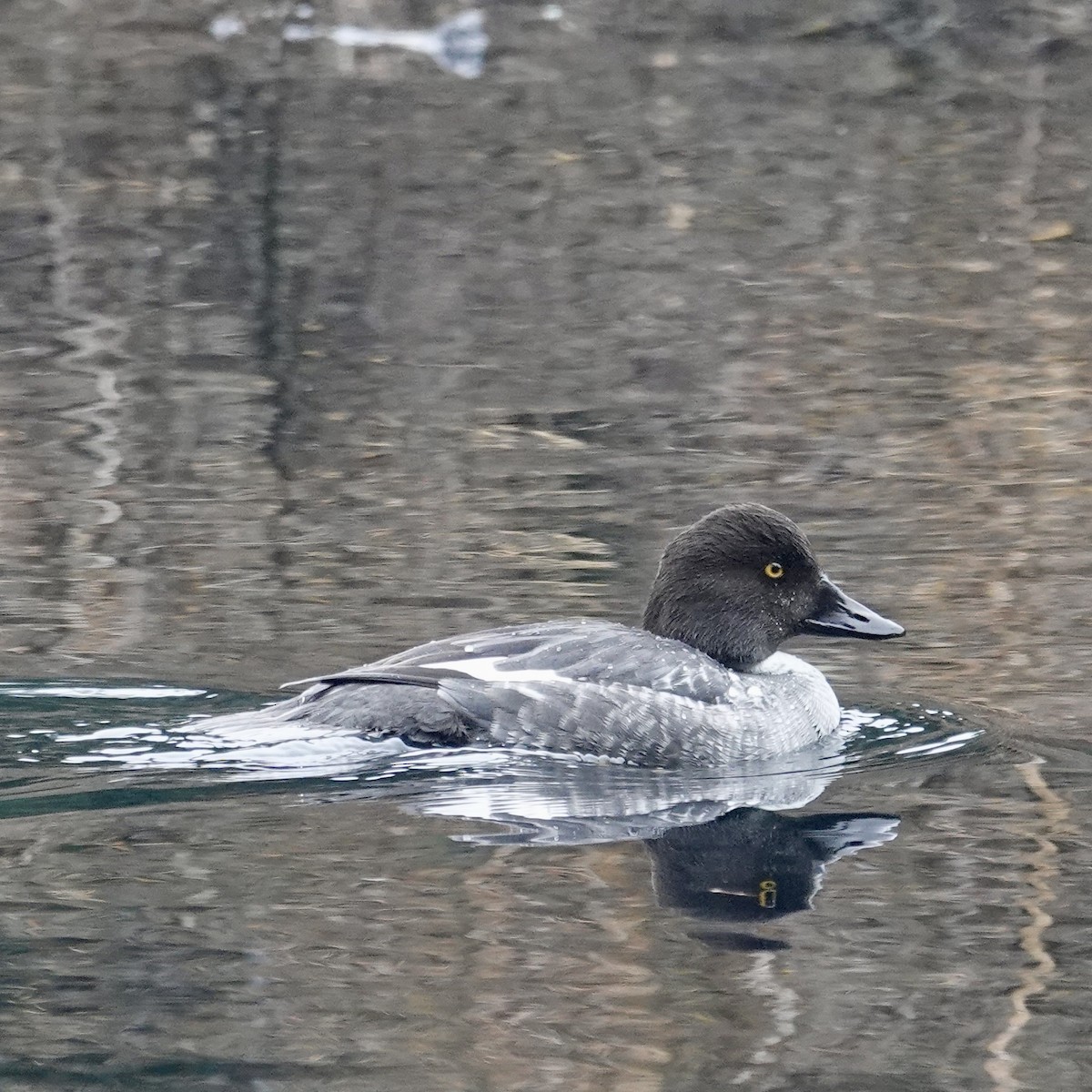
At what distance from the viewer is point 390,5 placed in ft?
78.3

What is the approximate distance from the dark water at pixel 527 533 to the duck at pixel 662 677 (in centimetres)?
19

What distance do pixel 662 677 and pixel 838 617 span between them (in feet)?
2.53

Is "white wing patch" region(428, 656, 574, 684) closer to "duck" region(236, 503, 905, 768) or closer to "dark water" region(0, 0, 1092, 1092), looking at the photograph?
"duck" region(236, 503, 905, 768)

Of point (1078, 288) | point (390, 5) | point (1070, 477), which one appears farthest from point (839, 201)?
point (390, 5)

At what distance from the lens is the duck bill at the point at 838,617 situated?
7.50 meters

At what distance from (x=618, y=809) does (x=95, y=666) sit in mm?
2078

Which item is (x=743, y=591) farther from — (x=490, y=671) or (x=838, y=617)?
(x=490, y=671)

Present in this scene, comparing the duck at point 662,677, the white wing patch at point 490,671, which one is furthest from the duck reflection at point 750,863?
→ the white wing patch at point 490,671

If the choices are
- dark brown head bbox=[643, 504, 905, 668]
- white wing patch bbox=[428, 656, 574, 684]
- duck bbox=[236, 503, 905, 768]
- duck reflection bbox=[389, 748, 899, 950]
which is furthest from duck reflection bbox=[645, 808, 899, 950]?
dark brown head bbox=[643, 504, 905, 668]

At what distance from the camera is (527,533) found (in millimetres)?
9195

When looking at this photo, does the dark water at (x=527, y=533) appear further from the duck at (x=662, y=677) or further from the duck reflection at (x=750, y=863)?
the duck at (x=662, y=677)

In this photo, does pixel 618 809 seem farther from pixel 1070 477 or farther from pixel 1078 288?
pixel 1078 288

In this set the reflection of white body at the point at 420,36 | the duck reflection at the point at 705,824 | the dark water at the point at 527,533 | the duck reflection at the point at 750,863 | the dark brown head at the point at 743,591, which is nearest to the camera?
the dark water at the point at 527,533

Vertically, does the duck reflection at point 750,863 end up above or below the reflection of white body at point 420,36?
below
